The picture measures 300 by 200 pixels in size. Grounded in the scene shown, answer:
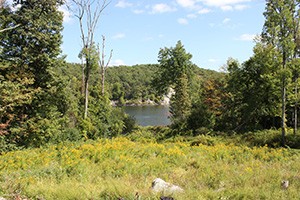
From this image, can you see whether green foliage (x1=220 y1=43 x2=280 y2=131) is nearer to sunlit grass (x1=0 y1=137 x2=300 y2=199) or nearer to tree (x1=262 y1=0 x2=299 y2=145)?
tree (x1=262 y1=0 x2=299 y2=145)

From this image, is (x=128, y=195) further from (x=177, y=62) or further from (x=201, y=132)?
(x=177, y=62)

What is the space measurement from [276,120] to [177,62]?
18136mm

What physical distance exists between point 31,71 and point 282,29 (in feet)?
52.8

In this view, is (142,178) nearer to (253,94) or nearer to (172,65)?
(253,94)

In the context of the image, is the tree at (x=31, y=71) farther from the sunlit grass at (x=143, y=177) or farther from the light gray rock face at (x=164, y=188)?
the light gray rock face at (x=164, y=188)

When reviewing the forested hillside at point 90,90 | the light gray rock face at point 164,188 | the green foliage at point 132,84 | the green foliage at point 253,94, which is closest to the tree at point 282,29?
the forested hillside at point 90,90

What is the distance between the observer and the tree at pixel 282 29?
54.7 ft

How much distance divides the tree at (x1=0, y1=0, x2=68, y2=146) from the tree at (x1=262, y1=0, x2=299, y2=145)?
13.2 meters

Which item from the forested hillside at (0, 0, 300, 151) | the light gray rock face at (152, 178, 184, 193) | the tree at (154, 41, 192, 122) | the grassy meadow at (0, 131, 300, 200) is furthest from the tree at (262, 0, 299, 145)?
the tree at (154, 41, 192, 122)

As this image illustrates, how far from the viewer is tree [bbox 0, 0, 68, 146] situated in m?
17.9

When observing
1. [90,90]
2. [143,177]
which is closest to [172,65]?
[90,90]

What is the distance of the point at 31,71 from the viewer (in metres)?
19.2

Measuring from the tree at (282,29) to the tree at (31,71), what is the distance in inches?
518

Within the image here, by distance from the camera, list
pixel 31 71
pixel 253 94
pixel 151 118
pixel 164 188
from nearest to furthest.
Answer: pixel 164 188, pixel 31 71, pixel 253 94, pixel 151 118
